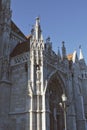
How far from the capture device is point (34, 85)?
61.7ft

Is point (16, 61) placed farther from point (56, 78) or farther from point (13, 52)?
point (56, 78)

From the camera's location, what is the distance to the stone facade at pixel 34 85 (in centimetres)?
1820

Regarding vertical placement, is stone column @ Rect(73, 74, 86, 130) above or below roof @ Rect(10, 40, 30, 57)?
below

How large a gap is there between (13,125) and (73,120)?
23.1 ft

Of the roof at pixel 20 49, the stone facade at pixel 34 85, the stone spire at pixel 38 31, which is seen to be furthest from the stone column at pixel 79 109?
the stone spire at pixel 38 31

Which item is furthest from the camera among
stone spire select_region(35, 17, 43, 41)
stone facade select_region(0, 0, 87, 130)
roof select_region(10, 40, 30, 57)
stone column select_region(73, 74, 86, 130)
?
stone column select_region(73, 74, 86, 130)

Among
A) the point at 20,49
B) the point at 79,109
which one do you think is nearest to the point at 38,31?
the point at 20,49

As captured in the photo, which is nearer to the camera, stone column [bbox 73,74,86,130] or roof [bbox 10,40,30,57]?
roof [bbox 10,40,30,57]

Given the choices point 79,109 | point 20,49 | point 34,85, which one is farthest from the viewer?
point 79,109

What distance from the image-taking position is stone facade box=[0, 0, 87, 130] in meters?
18.2

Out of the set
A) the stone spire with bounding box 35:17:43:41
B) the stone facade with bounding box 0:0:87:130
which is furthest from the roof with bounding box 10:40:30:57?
the stone spire with bounding box 35:17:43:41

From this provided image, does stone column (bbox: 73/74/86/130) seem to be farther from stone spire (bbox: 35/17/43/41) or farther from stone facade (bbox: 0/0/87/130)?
stone spire (bbox: 35/17/43/41)

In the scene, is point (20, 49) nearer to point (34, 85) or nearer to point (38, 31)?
point (38, 31)

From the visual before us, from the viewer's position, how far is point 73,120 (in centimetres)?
2256
